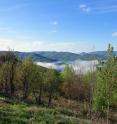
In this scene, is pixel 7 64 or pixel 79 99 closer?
pixel 7 64

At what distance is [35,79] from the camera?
64562mm

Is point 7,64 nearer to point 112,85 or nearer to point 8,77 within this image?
point 8,77

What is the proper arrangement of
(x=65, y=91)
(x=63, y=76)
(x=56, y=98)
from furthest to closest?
(x=63, y=76) < (x=65, y=91) < (x=56, y=98)

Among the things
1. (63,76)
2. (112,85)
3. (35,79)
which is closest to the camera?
(112,85)

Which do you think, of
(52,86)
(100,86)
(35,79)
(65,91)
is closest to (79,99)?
(65,91)

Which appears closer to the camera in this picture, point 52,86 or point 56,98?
point 52,86

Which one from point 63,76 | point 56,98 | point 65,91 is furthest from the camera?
point 63,76

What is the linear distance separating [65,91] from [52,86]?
56.1ft

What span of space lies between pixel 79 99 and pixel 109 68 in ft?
174

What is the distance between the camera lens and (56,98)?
259 ft

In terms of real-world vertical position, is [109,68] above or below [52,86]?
above

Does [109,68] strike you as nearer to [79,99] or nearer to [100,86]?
[100,86]

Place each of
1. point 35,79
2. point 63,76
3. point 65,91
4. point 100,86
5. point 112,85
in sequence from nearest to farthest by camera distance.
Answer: point 112,85 < point 100,86 < point 35,79 < point 65,91 < point 63,76

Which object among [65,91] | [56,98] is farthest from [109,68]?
[65,91]
